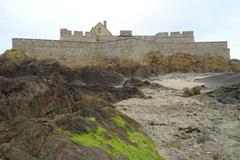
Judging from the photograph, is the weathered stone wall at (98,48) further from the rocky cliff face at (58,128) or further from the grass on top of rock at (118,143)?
the grass on top of rock at (118,143)

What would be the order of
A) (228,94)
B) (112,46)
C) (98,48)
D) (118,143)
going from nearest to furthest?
(118,143) < (228,94) < (112,46) < (98,48)

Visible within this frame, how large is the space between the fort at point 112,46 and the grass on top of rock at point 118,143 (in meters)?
27.2

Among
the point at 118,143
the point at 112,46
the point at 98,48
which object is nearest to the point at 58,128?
the point at 118,143

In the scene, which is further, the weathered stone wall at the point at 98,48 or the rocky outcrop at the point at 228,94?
the weathered stone wall at the point at 98,48

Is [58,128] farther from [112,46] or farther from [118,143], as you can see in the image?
[112,46]

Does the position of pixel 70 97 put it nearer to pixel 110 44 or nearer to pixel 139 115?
pixel 139 115

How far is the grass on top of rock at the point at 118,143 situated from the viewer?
13.2 m

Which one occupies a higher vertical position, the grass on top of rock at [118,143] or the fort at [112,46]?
the fort at [112,46]

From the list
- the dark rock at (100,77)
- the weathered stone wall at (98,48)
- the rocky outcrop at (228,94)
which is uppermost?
the weathered stone wall at (98,48)

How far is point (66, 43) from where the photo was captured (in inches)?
1742

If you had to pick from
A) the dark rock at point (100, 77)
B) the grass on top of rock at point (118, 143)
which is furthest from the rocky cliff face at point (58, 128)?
the dark rock at point (100, 77)

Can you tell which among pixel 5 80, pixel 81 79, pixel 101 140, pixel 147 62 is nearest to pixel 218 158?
pixel 101 140

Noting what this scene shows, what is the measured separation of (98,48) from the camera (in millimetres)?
45719

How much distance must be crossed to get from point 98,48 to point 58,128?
32.7 m
